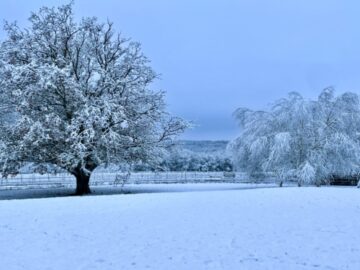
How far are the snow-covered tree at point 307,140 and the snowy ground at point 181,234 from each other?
42.4 feet

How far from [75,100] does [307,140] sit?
15.2m

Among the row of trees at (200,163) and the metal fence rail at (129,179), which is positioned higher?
the row of trees at (200,163)

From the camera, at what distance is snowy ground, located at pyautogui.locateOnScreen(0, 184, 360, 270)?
741cm

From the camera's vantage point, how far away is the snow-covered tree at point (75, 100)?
20109 millimetres

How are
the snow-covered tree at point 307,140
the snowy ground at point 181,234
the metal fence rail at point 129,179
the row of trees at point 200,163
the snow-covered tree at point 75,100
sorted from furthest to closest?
the row of trees at point 200,163 → the metal fence rail at point 129,179 → the snow-covered tree at point 307,140 → the snow-covered tree at point 75,100 → the snowy ground at point 181,234

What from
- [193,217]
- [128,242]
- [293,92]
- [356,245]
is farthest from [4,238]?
[293,92]

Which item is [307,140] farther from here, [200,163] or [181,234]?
[200,163]

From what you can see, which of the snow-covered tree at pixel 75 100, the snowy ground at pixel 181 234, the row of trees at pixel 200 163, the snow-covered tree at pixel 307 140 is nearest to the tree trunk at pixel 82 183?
the snow-covered tree at pixel 75 100

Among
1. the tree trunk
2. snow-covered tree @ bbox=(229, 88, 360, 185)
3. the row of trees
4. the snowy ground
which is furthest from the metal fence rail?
the snowy ground

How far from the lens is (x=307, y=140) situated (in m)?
27.9

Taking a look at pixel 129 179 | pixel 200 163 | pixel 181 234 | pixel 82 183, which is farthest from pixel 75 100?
pixel 200 163

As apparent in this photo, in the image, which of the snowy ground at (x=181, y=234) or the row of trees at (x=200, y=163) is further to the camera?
the row of trees at (x=200, y=163)

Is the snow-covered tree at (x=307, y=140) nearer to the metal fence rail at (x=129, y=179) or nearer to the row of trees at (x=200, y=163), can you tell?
the metal fence rail at (x=129, y=179)

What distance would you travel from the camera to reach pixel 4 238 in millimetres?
9102
